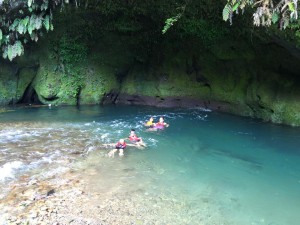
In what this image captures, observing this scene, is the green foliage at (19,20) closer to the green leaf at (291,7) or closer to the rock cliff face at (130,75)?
the rock cliff face at (130,75)

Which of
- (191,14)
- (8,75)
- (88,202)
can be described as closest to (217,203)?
(88,202)

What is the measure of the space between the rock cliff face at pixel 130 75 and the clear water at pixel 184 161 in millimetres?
2893

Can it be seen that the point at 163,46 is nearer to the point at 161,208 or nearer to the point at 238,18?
the point at 238,18

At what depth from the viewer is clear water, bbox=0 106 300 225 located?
836cm

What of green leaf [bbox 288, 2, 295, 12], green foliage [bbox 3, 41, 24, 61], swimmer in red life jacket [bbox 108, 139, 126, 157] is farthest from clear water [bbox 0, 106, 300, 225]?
green leaf [bbox 288, 2, 295, 12]

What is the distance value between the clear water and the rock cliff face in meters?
2.89

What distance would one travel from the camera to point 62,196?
8.62m

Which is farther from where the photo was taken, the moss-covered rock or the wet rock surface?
the moss-covered rock

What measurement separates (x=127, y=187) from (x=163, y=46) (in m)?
15.1

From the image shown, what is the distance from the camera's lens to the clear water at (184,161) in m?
8.36

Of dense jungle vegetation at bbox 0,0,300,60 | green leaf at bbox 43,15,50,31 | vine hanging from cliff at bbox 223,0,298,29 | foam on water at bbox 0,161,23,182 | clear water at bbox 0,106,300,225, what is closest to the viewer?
clear water at bbox 0,106,300,225

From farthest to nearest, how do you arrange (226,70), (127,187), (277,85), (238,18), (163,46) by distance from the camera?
(163,46), (226,70), (277,85), (238,18), (127,187)

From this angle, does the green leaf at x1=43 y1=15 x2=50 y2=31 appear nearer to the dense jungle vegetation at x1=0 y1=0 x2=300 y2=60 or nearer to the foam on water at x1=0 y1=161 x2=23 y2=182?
the dense jungle vegetation at x1=0 y1=0 x2=300 y2=60

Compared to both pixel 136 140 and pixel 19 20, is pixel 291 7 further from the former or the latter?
pixel 19 20
